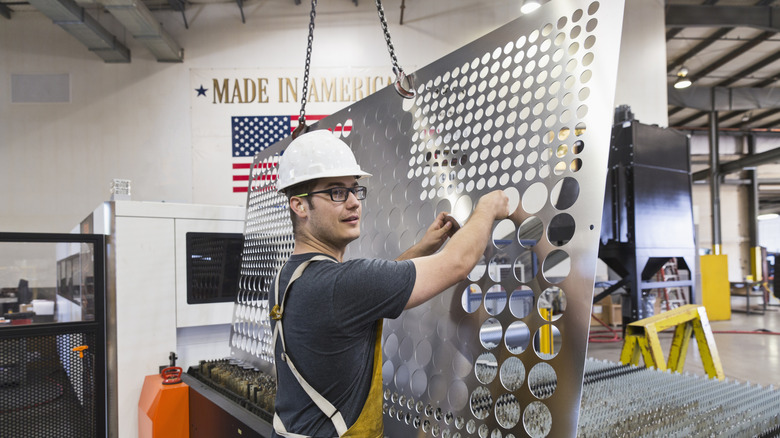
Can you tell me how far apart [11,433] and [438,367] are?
258cm

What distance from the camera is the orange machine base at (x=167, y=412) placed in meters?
2.59

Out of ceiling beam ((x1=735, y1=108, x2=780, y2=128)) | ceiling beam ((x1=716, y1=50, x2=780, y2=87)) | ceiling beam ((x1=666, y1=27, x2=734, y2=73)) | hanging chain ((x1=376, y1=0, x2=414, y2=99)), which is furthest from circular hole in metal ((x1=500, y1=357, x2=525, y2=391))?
ceiling beam ((x1=735, y1=108, x2=780, y2=128))

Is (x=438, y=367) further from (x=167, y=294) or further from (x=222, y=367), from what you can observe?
(x=167, y=294)

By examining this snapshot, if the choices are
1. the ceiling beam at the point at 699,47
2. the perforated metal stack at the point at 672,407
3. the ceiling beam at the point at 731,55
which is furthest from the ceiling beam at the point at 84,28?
the ceiling beam at the point at 731,55

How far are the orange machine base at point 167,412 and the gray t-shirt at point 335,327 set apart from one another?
1.64 metres

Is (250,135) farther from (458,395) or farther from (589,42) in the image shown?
(589,42)

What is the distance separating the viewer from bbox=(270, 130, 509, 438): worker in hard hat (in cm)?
114

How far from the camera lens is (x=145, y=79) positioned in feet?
23.6

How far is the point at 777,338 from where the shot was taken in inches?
310

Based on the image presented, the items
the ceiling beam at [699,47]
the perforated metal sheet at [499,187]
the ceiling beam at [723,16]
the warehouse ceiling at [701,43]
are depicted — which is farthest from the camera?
the ceiling beam at [699,47]

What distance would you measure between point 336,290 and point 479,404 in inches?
22.4

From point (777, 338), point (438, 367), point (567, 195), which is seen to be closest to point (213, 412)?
point (438, 367)

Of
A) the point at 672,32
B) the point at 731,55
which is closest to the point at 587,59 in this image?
the point at 672,32

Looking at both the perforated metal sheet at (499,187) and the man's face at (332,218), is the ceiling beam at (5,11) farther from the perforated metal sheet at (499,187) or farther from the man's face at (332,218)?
the man's face at (332,218)
